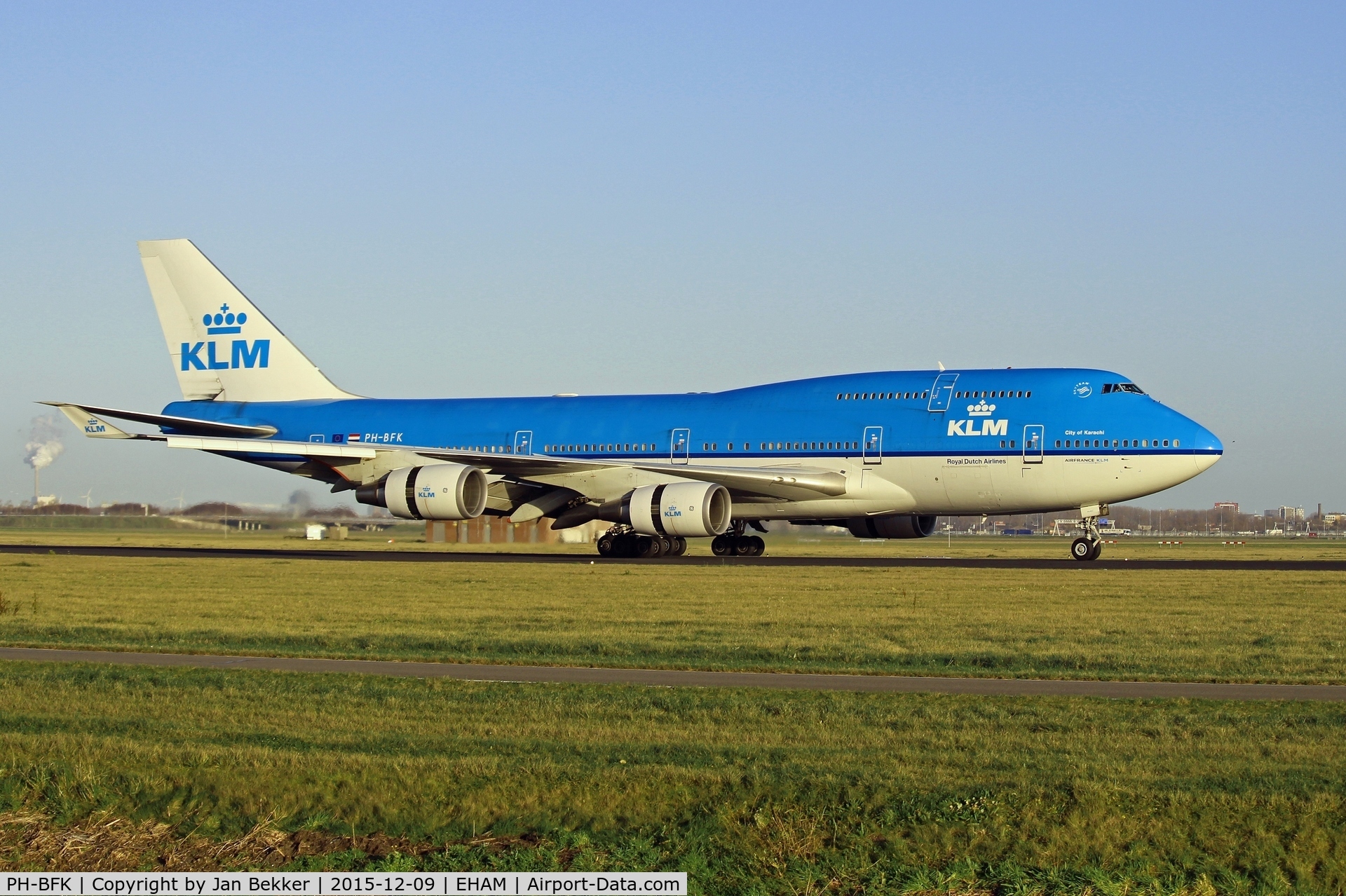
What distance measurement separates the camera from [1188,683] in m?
16.4

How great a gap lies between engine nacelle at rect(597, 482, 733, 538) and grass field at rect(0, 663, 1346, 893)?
25.9 metres

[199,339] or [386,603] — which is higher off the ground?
[199,339]

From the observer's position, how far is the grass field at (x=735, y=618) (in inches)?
735

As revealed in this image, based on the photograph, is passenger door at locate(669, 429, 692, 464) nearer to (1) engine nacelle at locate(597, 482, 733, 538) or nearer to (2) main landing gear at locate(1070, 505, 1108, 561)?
(1) engine nacelle at locate(597, 482, 733, 538)

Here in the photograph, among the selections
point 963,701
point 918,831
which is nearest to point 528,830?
point 918,831

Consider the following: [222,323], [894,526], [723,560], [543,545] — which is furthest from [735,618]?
[543,545]

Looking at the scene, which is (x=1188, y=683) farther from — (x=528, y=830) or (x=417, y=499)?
(x=417, y=499)

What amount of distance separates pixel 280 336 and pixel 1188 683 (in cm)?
4115

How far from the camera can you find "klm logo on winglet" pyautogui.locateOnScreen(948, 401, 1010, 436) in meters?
40.3

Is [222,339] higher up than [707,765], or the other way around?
[222,339]

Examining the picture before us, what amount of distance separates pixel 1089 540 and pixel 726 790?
33509 mm

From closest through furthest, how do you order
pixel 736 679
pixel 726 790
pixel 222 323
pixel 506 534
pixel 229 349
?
pixel 726 790, pixel 736 679, pixel 229 349, pixel 222 323, pixel 506 534
